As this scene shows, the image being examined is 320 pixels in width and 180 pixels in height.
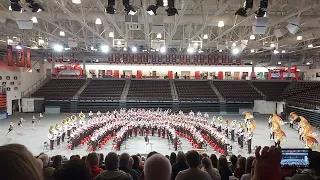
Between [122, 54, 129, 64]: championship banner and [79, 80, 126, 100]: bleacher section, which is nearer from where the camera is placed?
[122, 54, 129, 64]: championship banner

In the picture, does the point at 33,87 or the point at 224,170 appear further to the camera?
the point at 33,87

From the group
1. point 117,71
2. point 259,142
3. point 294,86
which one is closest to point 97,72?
point 117,71

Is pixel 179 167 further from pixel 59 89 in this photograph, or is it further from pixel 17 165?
pixel 59 89

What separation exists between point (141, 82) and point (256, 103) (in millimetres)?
14542

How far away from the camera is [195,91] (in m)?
37.3

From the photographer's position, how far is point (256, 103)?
3519 cm

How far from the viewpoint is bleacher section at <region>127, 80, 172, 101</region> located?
3531 cm

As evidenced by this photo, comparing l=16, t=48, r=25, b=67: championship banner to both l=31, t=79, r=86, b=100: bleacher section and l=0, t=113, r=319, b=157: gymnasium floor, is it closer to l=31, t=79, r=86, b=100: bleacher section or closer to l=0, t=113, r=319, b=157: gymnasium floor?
l=0, t=113, r=319, b=157: gymnasium floor

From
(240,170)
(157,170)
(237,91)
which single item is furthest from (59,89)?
(157,170)

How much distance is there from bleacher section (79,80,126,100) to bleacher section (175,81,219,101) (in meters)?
7.42

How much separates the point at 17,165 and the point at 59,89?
36988 millimetres

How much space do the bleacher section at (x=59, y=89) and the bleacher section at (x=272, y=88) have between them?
2294cm

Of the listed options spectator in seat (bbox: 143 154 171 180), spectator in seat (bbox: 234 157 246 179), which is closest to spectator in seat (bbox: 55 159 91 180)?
spectator in seat (bbox: 143 154 171 180)

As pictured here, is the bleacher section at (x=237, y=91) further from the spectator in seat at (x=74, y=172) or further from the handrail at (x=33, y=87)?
the spectator in seat at (x=74, y=172)
